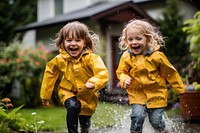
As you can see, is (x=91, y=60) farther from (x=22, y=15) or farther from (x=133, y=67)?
(x=22, y=15)

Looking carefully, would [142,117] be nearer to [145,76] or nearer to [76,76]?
[145,76]

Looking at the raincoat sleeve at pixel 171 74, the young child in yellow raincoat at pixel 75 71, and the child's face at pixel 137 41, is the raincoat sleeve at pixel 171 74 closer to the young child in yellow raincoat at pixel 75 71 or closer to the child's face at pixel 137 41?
the child's face at pixel 137 41

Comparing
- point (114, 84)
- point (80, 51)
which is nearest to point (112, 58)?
point (114, 84)

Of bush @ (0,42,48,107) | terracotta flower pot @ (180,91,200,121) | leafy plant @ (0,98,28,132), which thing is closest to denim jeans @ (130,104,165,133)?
leafy plant @ (0,98,28,132)

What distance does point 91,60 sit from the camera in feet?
14.9

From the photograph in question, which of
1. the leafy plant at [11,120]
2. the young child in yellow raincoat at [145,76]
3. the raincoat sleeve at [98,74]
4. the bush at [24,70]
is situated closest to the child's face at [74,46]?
the raincoat sleeve at [98,74]

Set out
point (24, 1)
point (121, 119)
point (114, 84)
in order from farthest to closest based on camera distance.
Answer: point (24, 1) < point (114, 84) < point (121, 119)

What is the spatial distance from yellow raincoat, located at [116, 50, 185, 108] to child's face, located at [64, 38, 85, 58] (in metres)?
0.53

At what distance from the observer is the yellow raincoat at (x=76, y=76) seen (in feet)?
15.0

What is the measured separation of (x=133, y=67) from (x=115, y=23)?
39.5ft

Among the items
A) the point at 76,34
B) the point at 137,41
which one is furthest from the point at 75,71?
the point at 137,41

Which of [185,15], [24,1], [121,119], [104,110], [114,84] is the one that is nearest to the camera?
[121,119]

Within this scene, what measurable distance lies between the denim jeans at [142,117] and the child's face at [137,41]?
0.63 m

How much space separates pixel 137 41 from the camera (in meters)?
4.57
